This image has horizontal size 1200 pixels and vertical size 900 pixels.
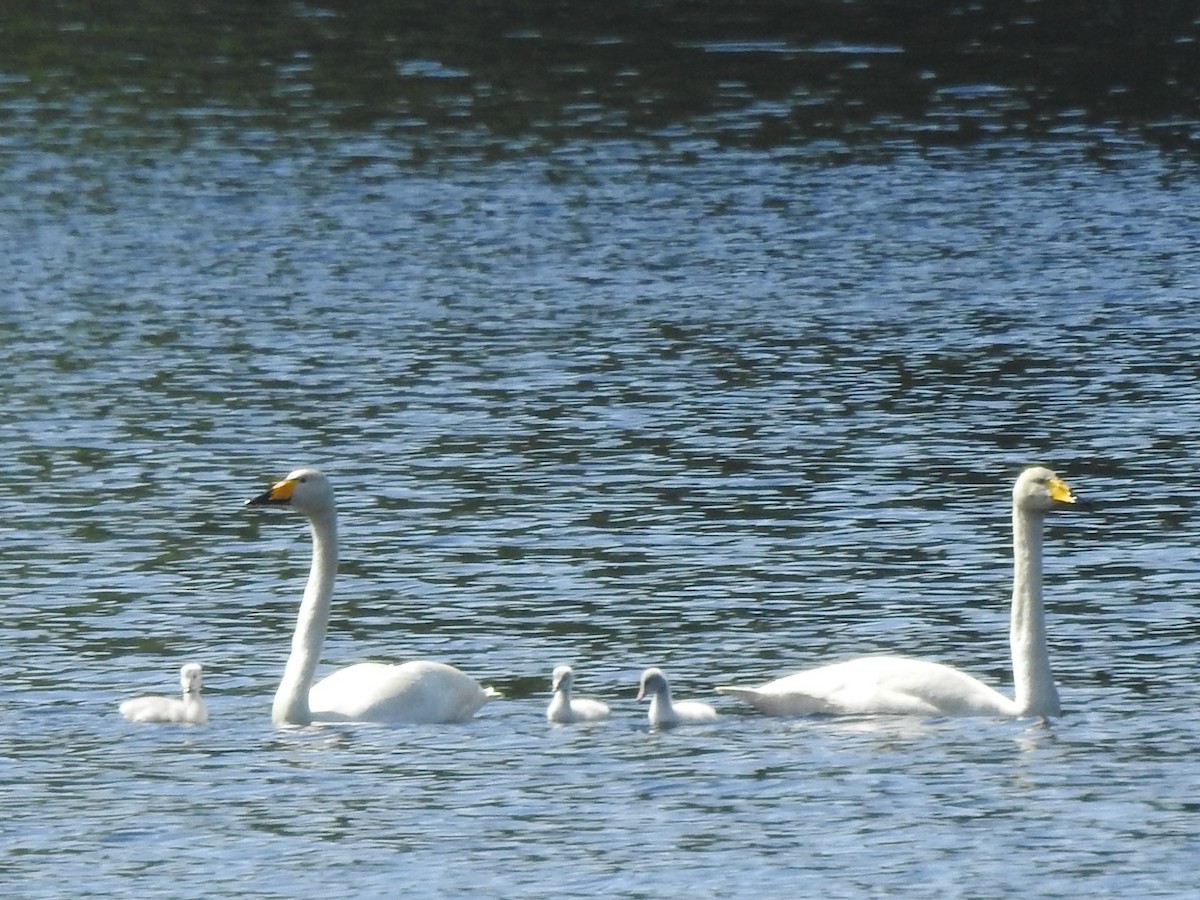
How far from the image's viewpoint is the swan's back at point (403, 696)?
19.4 m

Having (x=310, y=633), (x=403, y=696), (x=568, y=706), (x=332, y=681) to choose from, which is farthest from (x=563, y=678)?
(x=332, y=681)

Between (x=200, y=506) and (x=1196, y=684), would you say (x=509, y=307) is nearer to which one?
(x=200, y=506)

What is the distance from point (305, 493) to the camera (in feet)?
66.7

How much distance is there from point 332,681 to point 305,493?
128 cm

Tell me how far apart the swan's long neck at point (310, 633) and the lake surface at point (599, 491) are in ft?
1.35

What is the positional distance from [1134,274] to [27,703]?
25.3m

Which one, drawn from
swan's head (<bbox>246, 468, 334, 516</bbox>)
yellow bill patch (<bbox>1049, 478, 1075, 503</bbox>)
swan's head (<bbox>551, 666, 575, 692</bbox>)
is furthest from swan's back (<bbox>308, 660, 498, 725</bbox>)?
yellow bill patch (<bbox>1049, 478, 1075, 503</bbox>)

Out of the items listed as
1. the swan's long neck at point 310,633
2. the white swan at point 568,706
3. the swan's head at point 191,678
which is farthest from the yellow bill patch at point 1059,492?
the swan's head at point 191,678

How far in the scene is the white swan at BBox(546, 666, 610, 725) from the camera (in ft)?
62.4

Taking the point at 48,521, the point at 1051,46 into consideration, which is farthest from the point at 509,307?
the point at 1051,46

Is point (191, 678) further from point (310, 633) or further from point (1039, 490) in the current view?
point (1039, 490)

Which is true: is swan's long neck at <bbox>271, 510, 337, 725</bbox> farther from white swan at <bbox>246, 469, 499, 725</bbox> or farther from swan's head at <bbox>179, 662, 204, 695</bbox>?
swan's head at <bbox>179, 662, 204, 695</bbox>

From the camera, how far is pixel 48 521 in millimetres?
26594

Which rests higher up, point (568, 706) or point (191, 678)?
point (191, 678)
